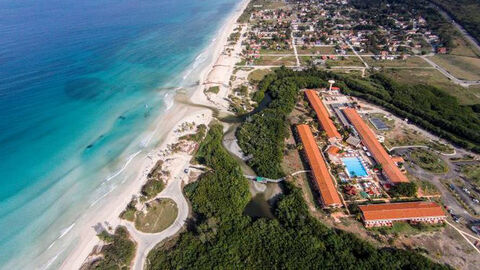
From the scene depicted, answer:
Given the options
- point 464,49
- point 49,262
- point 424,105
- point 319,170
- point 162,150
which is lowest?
point 49,262

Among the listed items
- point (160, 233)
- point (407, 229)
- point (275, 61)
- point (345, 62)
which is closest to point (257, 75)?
point (275, 61)

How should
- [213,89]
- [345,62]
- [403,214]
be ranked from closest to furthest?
[403,214] < [213,89] < [345,62]

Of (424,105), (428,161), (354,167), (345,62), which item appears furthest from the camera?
(345,62)

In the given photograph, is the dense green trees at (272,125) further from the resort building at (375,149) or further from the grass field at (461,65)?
the grass field at (461,65)

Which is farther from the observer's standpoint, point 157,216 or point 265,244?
point 157,216

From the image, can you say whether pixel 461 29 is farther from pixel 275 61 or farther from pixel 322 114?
pixel 322 114

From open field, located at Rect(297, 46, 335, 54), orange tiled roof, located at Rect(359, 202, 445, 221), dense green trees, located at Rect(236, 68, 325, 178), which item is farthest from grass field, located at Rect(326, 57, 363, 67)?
orange tiled roof, located at Rect(359, 202, 445, 221)

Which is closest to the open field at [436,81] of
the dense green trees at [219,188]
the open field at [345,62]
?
the open field at [345,62]
